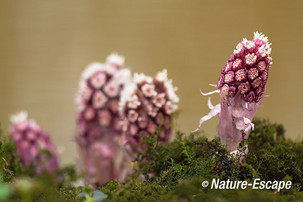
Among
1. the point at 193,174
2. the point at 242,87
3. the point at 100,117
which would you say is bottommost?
the point at 193,174

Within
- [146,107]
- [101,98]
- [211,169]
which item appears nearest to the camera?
[211,169]

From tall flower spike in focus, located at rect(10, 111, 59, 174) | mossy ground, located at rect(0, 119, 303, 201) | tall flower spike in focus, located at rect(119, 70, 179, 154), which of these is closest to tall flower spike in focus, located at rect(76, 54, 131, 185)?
tall flower spike in focus, located at rect(10, 111, 59, 174)

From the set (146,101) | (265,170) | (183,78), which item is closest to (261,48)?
(265,170)

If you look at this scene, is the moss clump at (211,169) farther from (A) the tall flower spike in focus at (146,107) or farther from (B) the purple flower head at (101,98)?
(B) the purple flower head at (101,98)

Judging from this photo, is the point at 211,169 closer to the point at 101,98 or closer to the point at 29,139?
the point at 101,98

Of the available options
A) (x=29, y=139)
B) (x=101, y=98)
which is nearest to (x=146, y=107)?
(x=101, y=98)

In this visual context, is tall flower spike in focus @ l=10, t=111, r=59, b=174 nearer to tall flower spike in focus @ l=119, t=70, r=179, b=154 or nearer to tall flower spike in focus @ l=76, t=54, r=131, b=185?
tall flower spike in focus @ l=76, t=54, r=131, b=185

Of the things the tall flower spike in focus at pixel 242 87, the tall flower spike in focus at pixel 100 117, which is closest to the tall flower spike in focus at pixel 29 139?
the tall flower spike in focus at pixel 100 117
